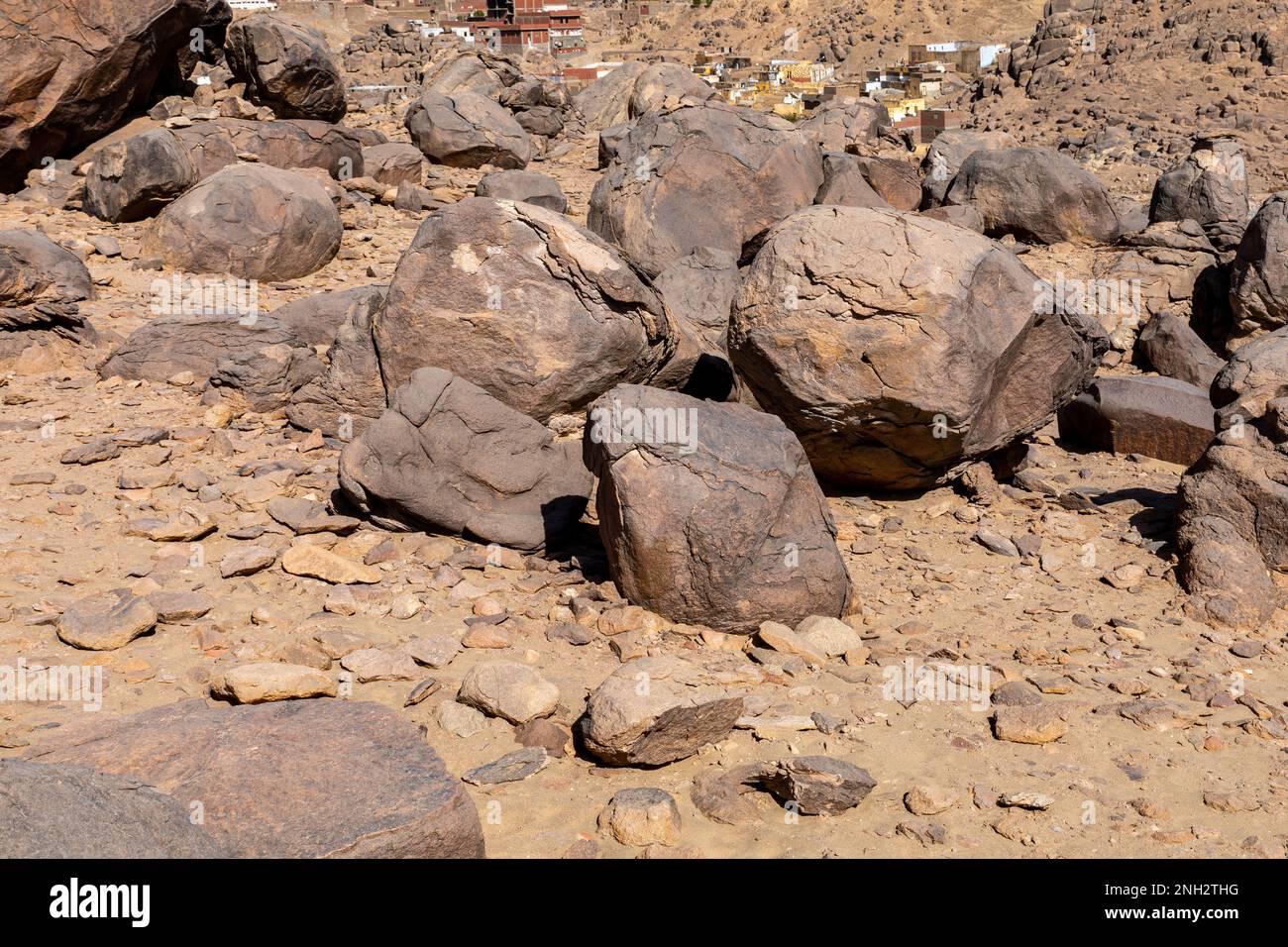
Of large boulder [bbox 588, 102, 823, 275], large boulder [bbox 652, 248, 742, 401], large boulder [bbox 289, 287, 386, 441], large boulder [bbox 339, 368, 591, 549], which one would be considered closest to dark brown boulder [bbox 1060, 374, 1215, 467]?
large boulder [bbox 652, 248, 742, 401]

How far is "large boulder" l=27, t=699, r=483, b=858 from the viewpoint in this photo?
9.18 feet

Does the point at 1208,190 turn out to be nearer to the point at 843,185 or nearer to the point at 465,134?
the point at 843,185

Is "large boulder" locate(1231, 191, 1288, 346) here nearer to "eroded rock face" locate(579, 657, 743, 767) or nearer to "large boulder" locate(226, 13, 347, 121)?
"eroded rock face" locate(579, 657, 743, 767)

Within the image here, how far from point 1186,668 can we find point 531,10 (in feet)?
104

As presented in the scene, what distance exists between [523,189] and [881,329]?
673 cm

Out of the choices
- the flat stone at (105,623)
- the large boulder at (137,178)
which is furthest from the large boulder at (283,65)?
the flat stone at (105,623)

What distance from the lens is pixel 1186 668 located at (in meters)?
4.41

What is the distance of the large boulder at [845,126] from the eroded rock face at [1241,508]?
8.37 m

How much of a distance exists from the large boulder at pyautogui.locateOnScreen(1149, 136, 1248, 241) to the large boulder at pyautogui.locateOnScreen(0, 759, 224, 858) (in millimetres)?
10468
